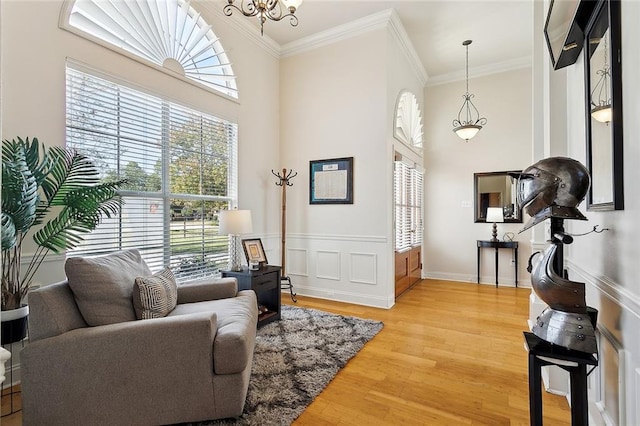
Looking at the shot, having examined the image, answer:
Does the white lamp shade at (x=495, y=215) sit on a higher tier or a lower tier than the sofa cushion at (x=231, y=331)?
higher

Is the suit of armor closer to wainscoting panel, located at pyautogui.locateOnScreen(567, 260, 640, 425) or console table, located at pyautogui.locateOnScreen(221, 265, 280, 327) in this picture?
wainscoting panel, located at pyautogui.locateOnScreen(567, 260, 640, 425)

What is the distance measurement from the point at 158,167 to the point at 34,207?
4.12 feet

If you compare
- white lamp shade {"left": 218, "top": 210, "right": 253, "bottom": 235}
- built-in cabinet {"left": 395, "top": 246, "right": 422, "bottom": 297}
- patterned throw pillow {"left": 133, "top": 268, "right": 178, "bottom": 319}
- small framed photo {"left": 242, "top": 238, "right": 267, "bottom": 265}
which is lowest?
built-in cabinet {"left": 395, "top": 246, "right": 422, "bottom": 297}

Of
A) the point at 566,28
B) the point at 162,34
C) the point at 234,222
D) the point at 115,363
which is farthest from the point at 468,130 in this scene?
the point at 115,363

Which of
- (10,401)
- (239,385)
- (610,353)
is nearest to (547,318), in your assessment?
(610,353)

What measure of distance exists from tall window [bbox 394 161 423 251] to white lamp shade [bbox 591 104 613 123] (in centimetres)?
281

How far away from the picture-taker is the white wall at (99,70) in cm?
228

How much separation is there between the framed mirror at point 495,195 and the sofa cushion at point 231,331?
4.34 metres

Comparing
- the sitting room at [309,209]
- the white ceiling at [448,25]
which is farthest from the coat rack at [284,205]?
the white ceiling at [448,25]

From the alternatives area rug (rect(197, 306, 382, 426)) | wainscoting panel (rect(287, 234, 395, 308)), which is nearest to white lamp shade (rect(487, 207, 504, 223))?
wainscoting panel (rect(287, 234, 395, 308))

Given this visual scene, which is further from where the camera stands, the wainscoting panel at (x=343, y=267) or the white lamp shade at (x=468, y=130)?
the white lamp shade at (x=468, y=130)

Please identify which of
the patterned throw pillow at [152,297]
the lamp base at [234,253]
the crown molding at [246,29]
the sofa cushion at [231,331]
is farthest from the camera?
the crown molding at [246,29]

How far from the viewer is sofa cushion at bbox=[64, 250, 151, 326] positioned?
6.19 ft

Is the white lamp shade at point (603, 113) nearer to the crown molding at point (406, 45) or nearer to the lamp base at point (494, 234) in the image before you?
the crown molding at point (406, 45)
